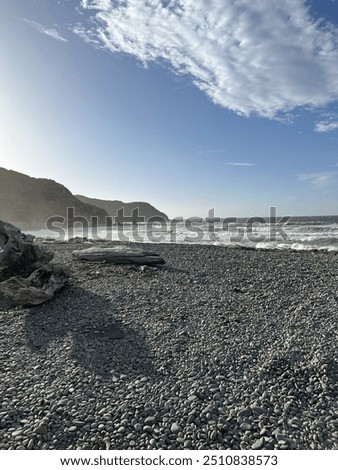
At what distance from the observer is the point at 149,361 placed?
471 centimetres

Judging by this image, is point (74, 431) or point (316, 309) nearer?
point (74, 431)

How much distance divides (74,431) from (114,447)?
53cm

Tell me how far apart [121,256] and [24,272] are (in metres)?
4.45

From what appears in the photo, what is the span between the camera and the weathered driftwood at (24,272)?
7.37 meters

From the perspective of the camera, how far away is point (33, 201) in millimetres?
94438

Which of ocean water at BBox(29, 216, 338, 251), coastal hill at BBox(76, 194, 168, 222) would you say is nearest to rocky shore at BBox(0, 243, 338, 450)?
ocean water at BBox(29, 216, 338, 251)

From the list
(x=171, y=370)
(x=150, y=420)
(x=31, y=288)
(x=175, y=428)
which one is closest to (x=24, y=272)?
(x=31, y=288)

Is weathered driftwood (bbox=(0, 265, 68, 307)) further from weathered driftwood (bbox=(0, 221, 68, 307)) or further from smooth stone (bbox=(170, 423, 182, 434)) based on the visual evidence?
smooth stone (bbox=(170, 423, 182, 434))

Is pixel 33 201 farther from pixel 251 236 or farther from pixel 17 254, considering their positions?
pixel 17 254

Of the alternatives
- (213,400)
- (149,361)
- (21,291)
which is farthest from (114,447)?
(21,291)

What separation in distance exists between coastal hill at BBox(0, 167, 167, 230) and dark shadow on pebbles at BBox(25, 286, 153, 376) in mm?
76048
